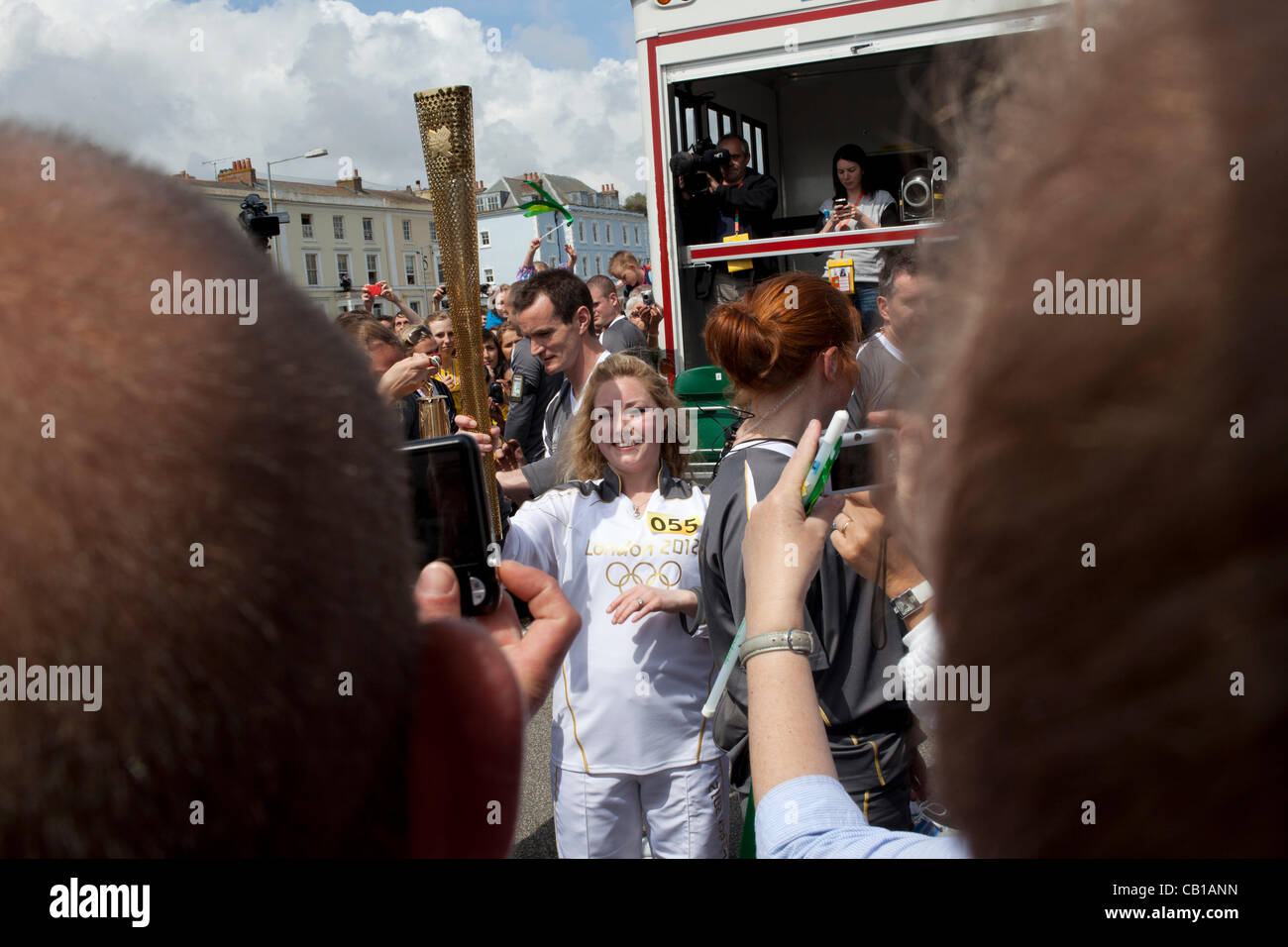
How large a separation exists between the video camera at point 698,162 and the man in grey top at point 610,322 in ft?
4.23

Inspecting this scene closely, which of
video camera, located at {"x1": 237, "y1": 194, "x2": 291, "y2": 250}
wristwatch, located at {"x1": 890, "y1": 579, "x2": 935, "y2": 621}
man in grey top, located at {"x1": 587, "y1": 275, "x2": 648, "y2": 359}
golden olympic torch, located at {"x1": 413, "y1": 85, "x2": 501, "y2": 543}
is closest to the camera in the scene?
wristwatch, located at {"x1": 890, "y1": 579, "x2": 935, "y2": 621}

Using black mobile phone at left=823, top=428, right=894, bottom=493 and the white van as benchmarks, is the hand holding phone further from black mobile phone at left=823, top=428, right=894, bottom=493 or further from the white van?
the white van

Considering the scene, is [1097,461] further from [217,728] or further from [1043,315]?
[217,728]

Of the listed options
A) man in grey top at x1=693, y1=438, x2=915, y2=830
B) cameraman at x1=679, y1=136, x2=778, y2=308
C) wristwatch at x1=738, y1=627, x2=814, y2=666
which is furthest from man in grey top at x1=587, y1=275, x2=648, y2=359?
wristwatch at x1=738, y1=627, x2=814, y2=666

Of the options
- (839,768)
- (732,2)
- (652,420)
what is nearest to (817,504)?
(839,768)

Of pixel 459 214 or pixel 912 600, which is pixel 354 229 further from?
pixel 912 600

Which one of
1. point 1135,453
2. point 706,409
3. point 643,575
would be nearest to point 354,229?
point 706,409

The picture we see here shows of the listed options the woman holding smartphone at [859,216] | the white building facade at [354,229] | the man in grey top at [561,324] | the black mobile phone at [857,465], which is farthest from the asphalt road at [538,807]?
the white building facade at [354,229]

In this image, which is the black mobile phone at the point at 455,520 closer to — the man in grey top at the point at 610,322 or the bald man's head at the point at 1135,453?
the bald man's head at the point at 1135,453

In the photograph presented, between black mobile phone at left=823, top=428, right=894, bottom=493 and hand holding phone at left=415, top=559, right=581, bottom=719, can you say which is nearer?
hand holding phone at left=415, top=559, right=581, bottom=719

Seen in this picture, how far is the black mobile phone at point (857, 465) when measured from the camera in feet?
5.50

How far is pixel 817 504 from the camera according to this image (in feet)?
5.45

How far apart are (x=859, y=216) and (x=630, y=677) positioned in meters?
4.60

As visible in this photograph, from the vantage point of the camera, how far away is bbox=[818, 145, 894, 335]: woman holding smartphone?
6058 millimetres
